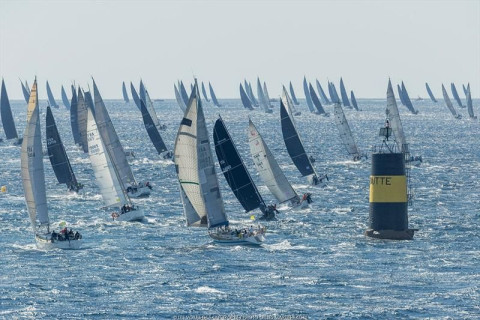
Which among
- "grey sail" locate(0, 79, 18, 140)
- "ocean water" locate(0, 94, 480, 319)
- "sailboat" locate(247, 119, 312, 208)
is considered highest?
"grey sail" locate(0, 79, 18, 140)

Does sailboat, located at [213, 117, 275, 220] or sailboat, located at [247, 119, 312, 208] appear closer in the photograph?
sailboat, located at [213, 117, 275, 220]

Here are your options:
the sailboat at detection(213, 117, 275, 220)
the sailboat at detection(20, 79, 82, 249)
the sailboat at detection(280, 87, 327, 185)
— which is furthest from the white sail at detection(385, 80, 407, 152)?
the sailboat at detection(20, 79, 82, 249)

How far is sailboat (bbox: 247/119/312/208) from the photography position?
97.3 meters

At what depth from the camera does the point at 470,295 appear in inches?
2357

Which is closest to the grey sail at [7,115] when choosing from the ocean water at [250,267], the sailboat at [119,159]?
the sailboat at [119,159]

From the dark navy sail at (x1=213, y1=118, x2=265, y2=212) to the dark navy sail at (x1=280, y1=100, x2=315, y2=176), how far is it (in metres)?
30.1

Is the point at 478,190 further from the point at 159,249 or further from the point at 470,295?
the point at 470,295

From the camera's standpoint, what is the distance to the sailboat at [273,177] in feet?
319

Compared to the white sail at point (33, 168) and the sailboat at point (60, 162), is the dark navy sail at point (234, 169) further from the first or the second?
the sailboat at point (60, 162)

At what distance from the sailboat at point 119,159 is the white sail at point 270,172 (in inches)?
593

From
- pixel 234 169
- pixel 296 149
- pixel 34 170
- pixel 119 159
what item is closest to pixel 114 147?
pixel 119 159

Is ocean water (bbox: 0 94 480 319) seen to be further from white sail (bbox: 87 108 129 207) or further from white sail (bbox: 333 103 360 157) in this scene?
white sail (bbox: 333 103 360 157)

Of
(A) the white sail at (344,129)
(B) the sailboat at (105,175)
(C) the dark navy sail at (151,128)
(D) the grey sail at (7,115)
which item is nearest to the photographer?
(B) the sailboat at (105,175)

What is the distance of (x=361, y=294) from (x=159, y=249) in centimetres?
1999
